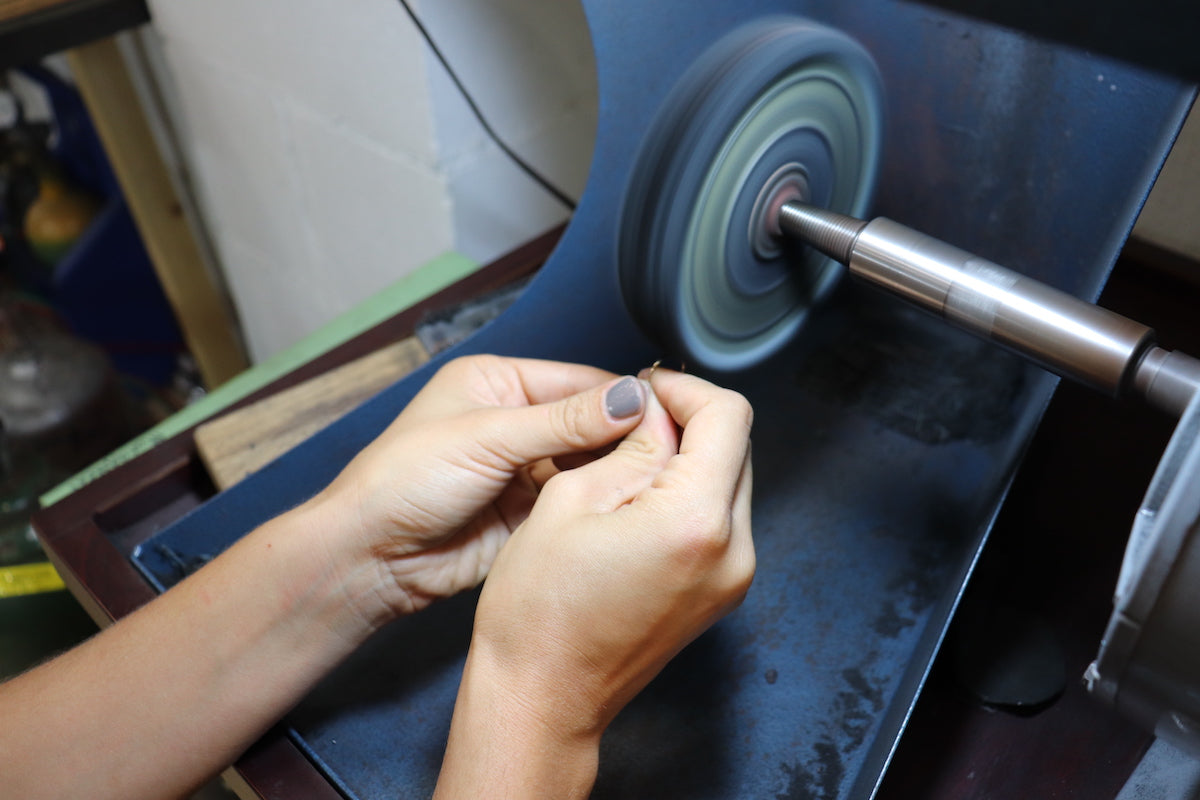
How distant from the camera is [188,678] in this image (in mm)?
611

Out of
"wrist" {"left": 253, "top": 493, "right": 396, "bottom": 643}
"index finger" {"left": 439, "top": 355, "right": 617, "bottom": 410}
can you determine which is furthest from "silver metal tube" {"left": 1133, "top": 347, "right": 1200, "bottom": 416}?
"wrist" {"left": 253, "top": 493, "right": 396, "bottom": 643}

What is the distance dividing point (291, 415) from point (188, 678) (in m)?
0.31

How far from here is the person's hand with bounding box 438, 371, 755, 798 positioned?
522 millimetres

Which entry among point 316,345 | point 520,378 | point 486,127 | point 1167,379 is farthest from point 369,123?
point 1167,379

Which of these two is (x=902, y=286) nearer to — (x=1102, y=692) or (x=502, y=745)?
(x=1102, y=692)

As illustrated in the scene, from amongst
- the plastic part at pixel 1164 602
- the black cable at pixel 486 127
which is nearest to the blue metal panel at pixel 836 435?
the plastic part at pixel 1164 602

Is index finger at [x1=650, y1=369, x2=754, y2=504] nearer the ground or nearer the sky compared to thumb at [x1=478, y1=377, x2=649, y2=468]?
nearer the sky

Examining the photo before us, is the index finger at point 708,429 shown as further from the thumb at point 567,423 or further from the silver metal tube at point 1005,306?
the silver metal tube at point 1005,306

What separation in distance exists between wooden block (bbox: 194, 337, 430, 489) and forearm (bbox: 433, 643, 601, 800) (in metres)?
0.35

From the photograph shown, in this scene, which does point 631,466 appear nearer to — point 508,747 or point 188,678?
point 508,747

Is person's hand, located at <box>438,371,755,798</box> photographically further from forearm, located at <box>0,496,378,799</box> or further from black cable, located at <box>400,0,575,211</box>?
black cable, located at <box>400,0,575,211</box>

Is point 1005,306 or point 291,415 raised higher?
point 1005,306

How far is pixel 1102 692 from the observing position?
440 millimetres

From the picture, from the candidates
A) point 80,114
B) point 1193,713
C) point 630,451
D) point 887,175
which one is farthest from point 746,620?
point 80,114
